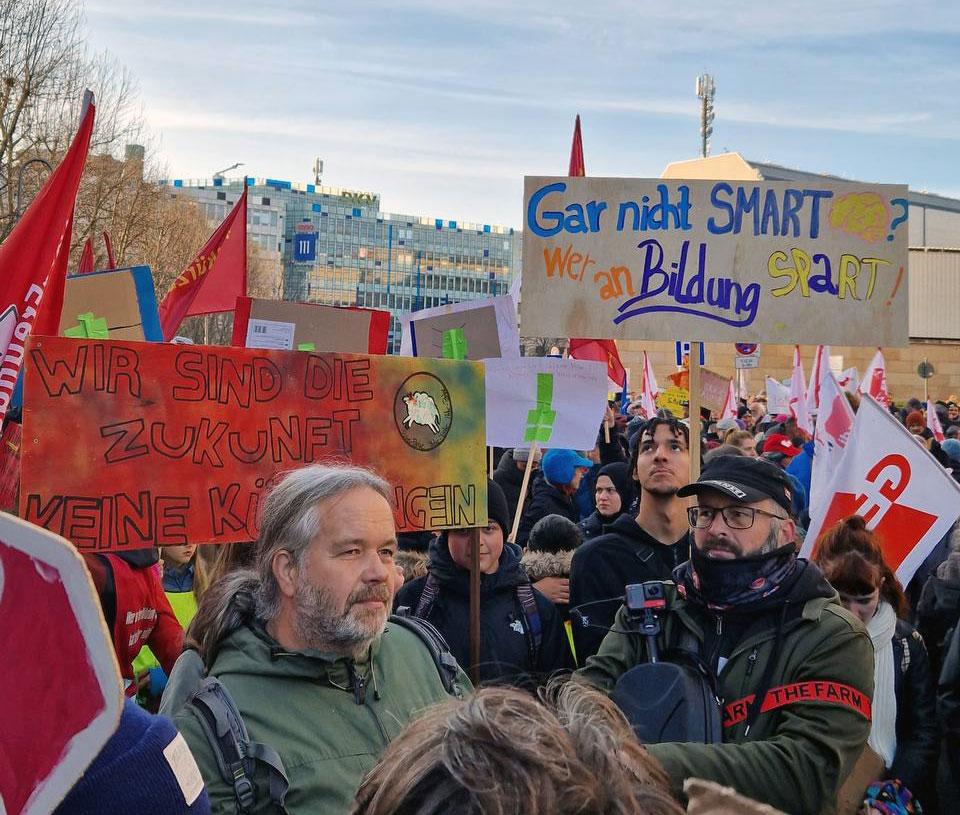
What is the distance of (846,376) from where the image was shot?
1591cm

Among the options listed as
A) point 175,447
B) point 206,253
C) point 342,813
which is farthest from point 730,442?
point 342,813

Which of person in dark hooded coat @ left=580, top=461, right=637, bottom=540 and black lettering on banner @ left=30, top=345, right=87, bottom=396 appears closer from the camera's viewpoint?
black lettering on banner @ left=30, top=345, right=87, bottom=396

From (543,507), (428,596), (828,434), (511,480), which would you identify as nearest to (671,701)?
(428,596)

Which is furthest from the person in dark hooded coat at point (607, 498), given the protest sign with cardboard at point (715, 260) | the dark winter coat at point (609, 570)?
the dark winter coat at point (609, 570)

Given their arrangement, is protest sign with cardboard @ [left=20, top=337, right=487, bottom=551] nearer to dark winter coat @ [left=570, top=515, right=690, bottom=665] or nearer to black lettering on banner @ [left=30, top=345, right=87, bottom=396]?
black lettering on banner @ [left=30, top=345, right=87, bottom=396]

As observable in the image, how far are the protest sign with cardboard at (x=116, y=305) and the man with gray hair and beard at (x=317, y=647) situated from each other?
10.6 feet

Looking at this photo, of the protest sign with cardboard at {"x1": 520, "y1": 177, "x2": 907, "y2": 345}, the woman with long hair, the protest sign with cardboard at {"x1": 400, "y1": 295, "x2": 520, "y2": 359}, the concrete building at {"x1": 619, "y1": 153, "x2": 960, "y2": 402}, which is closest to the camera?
the woman with long hair

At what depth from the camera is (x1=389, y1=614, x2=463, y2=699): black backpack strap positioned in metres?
2.64

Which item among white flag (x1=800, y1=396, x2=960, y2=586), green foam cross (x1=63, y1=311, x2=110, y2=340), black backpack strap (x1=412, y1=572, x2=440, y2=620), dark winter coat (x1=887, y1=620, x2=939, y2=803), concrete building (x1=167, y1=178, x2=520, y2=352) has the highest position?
concrete building (x1=167, y1=178, x2=520, y2=352)

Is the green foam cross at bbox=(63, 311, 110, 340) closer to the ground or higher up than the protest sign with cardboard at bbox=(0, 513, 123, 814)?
higher up

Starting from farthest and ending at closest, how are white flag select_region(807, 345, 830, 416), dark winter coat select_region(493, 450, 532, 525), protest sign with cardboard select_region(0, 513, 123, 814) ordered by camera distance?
white flag select_region(807, 345, 830, 416), dark winter coat select_region(493, 450, 532, 525), protest sign with cardboard select_region(0, 513, 123, 814)

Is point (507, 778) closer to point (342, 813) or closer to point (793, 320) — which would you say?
point (342, 813)

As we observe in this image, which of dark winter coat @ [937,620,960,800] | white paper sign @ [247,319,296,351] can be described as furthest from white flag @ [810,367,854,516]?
white paper sign @ [247,319,296,351]

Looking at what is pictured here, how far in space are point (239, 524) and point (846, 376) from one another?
14112 mm
